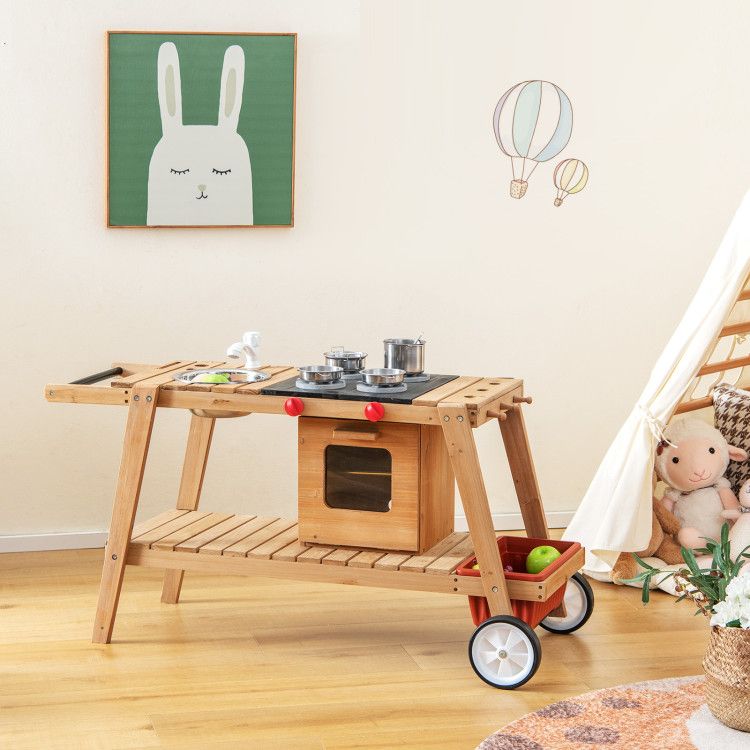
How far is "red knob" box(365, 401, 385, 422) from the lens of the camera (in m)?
2.67

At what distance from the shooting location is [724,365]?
379cm

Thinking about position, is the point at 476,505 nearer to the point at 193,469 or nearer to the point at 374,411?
the point at 374,411

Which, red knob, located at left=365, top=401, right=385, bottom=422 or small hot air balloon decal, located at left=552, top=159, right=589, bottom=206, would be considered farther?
small hot air balloon decal, located at left=552, top=159, right=589, bottom=206

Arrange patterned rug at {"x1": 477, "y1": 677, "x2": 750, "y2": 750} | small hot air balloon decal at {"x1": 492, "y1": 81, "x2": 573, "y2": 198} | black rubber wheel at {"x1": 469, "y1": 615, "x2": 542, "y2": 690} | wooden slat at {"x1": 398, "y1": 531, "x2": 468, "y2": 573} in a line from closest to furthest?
patterned rug at {"x1": 477, "y1": 677, "x2": 750, "y2": 750}, black rubber wheel at {"x1": 469, "y1": 615, "x2": 542, "y2": 690}, wooden slat at {"x1": 398, "y1": 531, "x2": 468, "y2": 573}, small hot air balloon decal at {"x1": 492, "y1": 81, "x2": 573, "y2": 198}

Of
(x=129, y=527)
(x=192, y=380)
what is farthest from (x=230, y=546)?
(x=192, y=380)

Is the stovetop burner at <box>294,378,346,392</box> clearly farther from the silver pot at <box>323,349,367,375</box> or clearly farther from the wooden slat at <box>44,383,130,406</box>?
the wooden slat at <box>44,383,130,406</box>

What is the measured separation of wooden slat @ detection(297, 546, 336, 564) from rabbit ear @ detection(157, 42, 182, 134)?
1.51 m

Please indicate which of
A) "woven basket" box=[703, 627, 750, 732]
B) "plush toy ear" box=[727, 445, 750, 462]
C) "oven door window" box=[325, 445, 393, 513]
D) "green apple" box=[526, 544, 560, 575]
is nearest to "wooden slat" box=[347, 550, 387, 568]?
"oven door window" box=[325, 445, 393, 513]

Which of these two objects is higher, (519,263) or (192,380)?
(519,263)

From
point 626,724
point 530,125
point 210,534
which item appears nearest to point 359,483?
point 210,534

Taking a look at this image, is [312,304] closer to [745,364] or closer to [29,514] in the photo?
[29,514]

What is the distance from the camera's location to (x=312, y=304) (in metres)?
3.84

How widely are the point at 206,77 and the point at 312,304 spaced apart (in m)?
0.79

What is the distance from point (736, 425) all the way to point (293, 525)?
1478 mm
